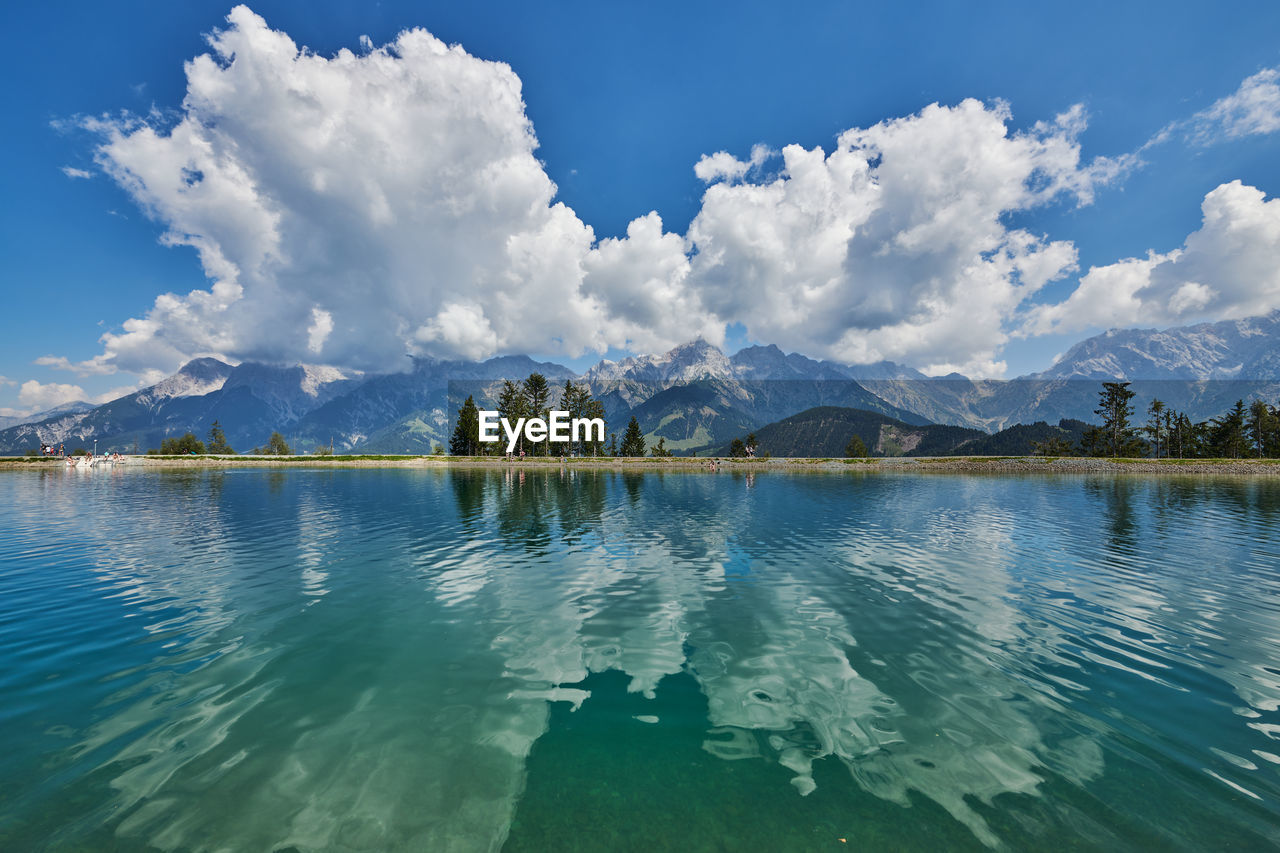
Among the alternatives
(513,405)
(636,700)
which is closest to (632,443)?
(513,405)

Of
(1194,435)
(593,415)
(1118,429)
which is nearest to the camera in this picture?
(1118,429)

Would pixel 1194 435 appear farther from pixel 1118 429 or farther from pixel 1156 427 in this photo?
pixel 1118 429

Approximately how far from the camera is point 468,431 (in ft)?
578

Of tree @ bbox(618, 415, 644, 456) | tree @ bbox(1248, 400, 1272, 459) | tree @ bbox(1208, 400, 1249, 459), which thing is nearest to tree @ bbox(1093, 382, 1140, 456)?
tree @ bbox(1208, 400, 1249, 459)

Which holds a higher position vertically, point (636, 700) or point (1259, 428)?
point (1259, 428)

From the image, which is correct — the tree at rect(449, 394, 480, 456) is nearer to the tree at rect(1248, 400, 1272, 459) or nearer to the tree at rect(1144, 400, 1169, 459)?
the tree at rect(1144, 400, 1169, 459)

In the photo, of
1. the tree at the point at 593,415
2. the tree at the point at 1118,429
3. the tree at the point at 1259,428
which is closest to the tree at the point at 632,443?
the tree at the point at 593,415

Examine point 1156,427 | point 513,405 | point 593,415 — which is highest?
point 513,405

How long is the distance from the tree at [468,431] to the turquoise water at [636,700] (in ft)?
486

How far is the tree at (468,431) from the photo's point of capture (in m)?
175

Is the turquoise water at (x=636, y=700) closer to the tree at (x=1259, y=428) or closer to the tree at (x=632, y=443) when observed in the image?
the tree at (x=632, y=443)

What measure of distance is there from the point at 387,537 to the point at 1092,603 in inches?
1576

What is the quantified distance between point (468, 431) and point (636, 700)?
576ft

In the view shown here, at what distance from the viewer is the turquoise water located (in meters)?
8.09
